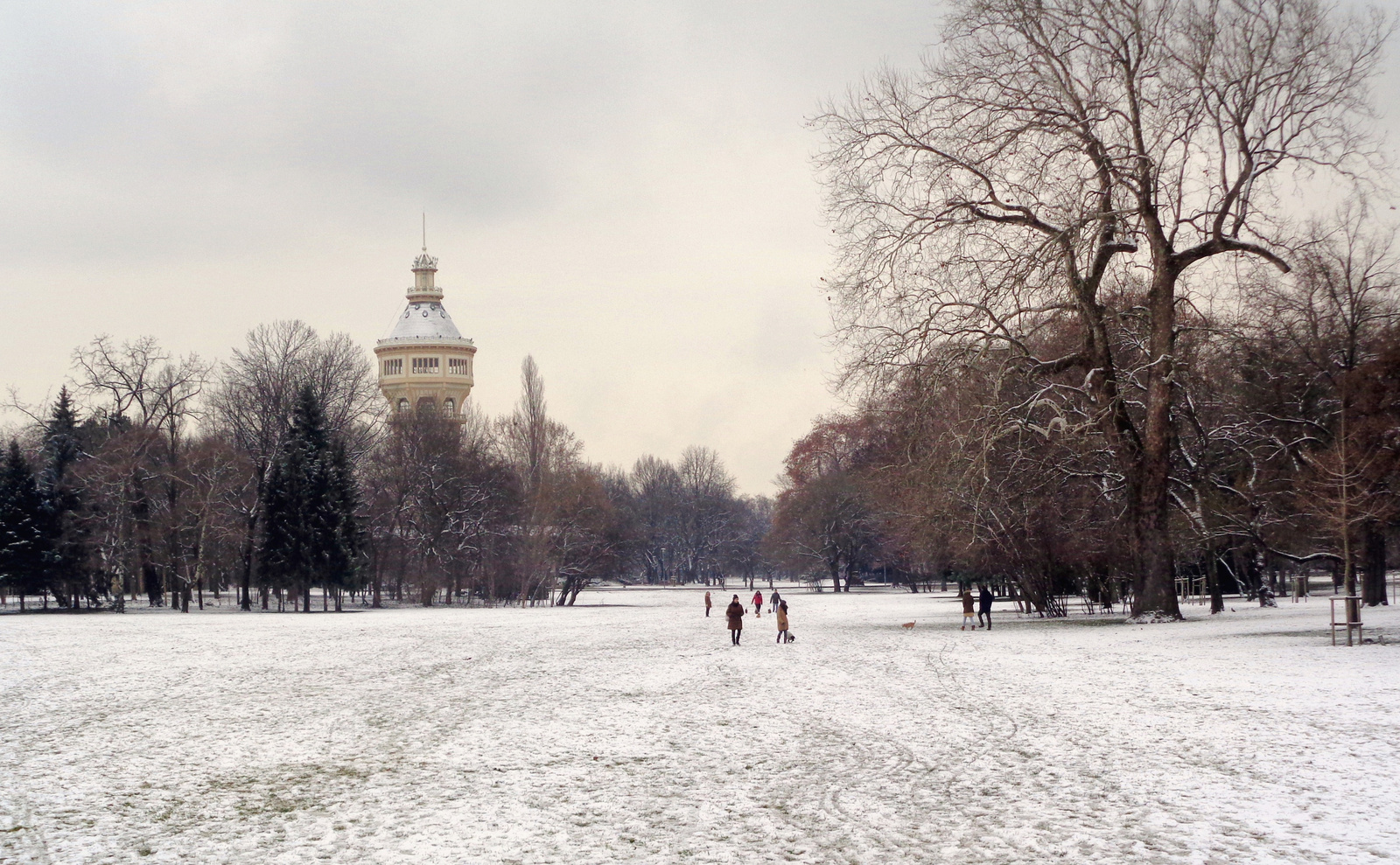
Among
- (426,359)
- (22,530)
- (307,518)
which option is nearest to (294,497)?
(307,518)

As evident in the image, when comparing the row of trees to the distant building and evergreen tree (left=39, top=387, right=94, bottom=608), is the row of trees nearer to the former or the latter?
evergreen tree (left=39, top=387, right=94, bottom=608)

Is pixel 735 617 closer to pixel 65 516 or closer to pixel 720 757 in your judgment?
pixel 720 757

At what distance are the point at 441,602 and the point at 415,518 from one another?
378 inches

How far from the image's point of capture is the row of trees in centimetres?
5884

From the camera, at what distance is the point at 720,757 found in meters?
13.1

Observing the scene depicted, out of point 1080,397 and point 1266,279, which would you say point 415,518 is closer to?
point 1080,397

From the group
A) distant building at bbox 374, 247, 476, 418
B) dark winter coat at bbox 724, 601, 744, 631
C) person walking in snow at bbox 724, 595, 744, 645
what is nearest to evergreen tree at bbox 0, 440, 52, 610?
person walking in snow at bbox 724, 595, 744, 645

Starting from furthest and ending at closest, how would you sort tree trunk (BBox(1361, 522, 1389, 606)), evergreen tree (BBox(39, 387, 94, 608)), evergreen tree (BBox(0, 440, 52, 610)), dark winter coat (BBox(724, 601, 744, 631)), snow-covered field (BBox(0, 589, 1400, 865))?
evergreen tree (BBox(39, 387, 94, 608)) < evergreen tree (BBox(0, 440, 52, 610)) < tree trunk (BBox(1361, 522, 1389, 606)) < dark winter coat (BBox(724, 601, 744, 631)) < snow-covered field (BBox(0, 589, 1400, 865))

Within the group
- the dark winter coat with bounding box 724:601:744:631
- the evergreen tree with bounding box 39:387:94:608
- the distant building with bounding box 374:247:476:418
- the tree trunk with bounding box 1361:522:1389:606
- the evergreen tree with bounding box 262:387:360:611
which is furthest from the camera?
the distant building with bounding box 374:247:476:418

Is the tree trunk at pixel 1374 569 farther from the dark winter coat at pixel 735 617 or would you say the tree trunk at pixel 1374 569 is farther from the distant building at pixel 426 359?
the distant building at pixel 426 359

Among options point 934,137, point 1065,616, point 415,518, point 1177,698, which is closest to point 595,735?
point 1177,698

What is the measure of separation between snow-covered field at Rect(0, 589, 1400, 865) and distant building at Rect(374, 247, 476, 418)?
3925 inches

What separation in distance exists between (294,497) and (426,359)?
65.4m

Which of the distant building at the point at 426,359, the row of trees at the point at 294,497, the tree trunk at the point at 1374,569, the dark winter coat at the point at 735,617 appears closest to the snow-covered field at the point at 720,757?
the dark winter coat at the point at 735,617
